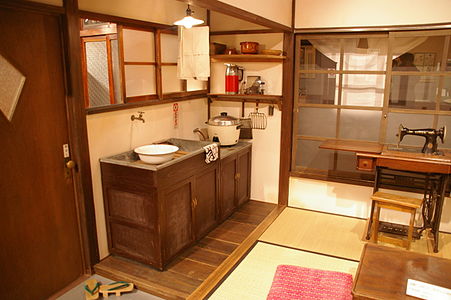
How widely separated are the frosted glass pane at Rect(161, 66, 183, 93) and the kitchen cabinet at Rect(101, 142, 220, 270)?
2.99ft

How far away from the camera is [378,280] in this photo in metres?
1.95

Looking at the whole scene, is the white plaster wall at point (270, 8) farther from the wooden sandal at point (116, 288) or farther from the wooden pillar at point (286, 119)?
the wooden sandal at point (116, 288)

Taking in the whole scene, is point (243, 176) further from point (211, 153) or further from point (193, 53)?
point (193, 53)

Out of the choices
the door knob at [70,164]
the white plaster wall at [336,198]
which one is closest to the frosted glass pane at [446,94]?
the white plaster wall at [336,198]

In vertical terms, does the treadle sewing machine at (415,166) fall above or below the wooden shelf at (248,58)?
below

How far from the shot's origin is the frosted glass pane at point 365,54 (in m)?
3.78

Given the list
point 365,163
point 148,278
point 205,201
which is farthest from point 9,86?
point 365,163

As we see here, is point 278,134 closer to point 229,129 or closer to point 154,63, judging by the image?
point 229,129

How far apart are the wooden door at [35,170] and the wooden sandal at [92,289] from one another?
0.73ft

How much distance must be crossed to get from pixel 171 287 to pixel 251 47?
8.75 ft

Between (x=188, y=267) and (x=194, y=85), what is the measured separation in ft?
7.09

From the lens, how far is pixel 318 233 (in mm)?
3666

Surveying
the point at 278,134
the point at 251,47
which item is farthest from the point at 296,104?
the point at 251,47

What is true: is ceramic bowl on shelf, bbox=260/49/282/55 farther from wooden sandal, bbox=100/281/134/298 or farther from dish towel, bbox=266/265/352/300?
wooden sandal, bbox=100/281/134/298
